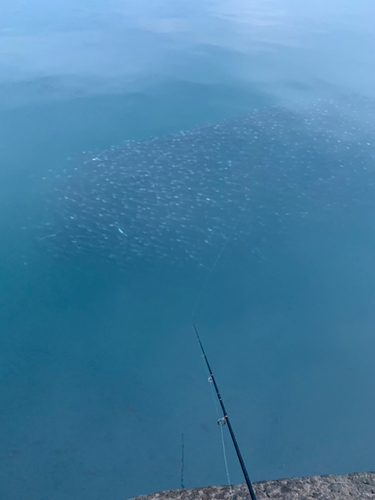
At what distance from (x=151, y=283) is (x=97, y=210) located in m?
1.29

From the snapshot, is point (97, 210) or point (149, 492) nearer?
point (149, 492)

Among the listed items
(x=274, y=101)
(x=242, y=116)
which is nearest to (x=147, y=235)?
(x=242, y=116)

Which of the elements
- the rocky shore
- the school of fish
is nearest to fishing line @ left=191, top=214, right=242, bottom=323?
the school of fish

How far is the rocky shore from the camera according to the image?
2.85 m

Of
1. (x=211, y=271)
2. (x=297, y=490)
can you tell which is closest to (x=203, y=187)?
(x=211, y=271)

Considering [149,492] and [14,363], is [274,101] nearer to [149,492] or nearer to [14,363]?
Answer: [14,363]

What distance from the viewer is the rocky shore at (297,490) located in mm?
2846

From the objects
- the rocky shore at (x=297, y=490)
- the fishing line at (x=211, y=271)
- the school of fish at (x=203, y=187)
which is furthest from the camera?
the school of fish at (x=203, y=187)

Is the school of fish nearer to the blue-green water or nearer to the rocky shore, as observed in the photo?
the blue-green water

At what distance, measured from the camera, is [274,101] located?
7.22 metres

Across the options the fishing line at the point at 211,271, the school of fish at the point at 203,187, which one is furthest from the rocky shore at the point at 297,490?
the school of fish at the point at 203,187

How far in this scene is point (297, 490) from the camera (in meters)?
2.90

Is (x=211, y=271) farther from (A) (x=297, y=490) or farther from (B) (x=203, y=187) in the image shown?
(A) (x=297, y=490)

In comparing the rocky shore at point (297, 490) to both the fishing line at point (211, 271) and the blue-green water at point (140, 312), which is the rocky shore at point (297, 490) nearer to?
the blue-green water at point (140, 312)
